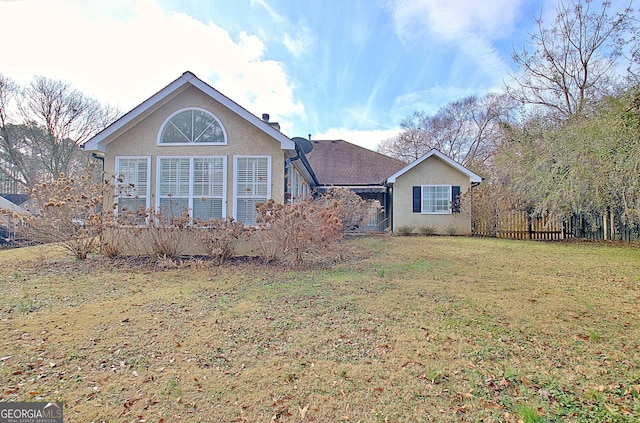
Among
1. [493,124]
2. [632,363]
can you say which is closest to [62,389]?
[632,363]

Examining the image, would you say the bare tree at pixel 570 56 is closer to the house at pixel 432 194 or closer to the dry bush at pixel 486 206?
the dry bush at pixel 486 206

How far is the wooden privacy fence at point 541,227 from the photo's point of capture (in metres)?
14.4

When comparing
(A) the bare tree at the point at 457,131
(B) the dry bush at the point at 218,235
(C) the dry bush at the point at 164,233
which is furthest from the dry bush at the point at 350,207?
(A) the bare tree at the point at 457,131

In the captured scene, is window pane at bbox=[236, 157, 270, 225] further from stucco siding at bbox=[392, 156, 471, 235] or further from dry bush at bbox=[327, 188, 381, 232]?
stucco siding at bbox=[392, 156, 471, 235]

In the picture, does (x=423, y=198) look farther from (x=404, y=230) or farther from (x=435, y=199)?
(x=404, y=230)

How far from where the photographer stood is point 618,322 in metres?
4.01

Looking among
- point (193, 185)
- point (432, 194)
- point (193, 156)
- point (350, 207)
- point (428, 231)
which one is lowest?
point (428, 231)

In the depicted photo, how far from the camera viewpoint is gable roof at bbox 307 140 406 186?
67.4ft

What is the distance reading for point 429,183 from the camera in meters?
16.9

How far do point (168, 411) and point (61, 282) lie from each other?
5.53m

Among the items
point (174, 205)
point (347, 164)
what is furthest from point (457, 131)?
point (174, 205)

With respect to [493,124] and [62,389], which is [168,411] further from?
[493,124]

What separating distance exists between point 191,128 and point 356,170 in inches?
530

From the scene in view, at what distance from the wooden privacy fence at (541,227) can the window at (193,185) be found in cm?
1314
